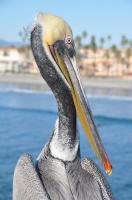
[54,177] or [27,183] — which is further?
[54,177]

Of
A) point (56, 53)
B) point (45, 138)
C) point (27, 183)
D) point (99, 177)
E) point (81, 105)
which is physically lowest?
point (45, 138)

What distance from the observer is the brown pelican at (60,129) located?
2914 millimetres

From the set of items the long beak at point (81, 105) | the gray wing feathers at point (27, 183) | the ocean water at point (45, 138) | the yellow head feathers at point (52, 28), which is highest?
the yellow head feathers at point (52, 28)

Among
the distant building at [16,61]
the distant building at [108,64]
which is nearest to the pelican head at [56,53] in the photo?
the distant building at [108,64]

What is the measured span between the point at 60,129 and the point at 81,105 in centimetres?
24

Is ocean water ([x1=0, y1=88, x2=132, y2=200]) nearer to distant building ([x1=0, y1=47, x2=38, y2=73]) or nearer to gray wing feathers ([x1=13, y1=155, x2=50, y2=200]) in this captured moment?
gray wing feathers ([x1=13, y1=155, x2=50, y2=200])

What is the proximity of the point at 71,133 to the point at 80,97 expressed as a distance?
26 cm

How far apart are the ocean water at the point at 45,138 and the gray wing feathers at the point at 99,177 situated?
406cm

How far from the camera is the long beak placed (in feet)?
9.00

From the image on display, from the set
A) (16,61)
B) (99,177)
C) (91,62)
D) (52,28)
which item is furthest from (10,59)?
(52,28)

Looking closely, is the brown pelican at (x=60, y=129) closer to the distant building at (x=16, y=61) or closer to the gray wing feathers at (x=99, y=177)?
the gray wing feathers at (x=99, y=177)

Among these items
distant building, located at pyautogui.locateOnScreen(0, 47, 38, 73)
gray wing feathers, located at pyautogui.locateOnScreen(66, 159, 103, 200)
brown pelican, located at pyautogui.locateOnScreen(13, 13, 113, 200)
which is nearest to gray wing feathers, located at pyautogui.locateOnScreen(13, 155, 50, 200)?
brown pelican, located at pyautogui.locateOnScreen(13, 13, 113, 200)

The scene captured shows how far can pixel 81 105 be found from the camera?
2832 millimetres

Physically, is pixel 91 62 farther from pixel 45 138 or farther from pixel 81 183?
pixel 81 183
